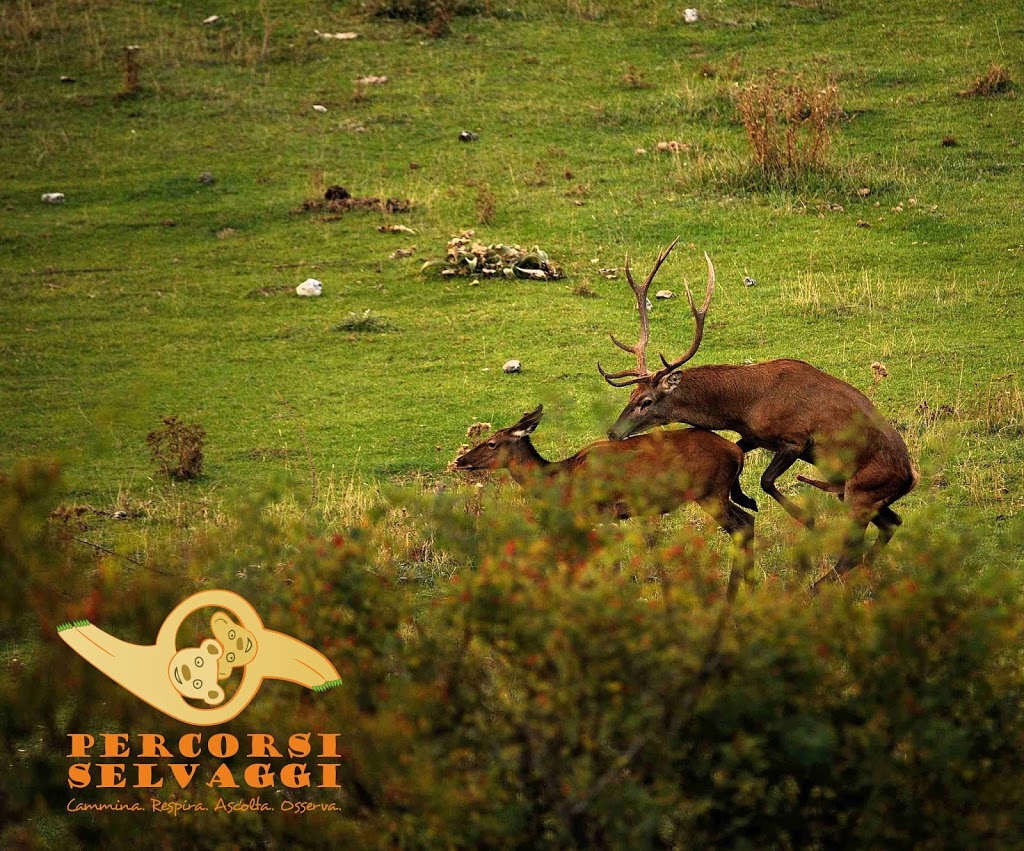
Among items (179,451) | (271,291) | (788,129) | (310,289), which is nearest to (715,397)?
(179,451)

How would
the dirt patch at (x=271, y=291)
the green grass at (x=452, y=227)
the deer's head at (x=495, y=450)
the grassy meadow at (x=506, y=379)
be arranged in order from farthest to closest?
the dirt patch at (x=271, y=291), the green grass at (x=452, y=227), the deer's head at (x=495, y=450), the grassy meadow at (x=506, y=379)

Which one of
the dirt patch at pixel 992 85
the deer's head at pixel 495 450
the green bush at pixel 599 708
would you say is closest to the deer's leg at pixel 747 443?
the deer's head at pixel 495 450

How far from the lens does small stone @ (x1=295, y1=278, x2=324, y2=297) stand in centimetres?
1681

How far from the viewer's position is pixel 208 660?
595cm

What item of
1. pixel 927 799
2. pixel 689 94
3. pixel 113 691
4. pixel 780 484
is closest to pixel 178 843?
pixel 113 691

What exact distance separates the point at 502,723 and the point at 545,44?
2000 cm

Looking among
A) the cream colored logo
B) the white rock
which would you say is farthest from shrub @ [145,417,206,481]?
the white rock

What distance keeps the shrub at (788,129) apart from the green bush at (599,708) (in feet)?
43.4

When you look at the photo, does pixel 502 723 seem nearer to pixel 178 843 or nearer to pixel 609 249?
pixel 178 843

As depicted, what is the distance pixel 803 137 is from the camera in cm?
1934

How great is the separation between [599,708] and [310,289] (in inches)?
479

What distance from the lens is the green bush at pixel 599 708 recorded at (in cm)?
520

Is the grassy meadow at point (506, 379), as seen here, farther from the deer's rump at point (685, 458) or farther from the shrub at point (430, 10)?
the deer's rump at point (685, 458)

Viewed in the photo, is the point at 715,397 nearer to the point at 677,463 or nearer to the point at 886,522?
the point at 677,463
